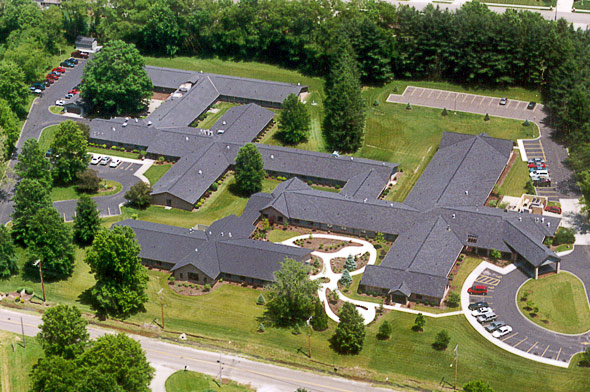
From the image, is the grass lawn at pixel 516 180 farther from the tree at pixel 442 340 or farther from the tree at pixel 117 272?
the tree at pixel 117 272

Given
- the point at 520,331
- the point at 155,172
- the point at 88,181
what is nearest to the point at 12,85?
the point at 88,181

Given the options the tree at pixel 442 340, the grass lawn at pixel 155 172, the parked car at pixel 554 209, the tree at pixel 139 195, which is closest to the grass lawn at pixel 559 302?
the tree at pixel 442 340

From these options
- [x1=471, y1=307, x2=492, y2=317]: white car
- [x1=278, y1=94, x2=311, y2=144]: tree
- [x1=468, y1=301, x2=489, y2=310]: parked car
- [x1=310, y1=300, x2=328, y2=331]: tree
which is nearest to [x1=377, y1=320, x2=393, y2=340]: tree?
[x1=310, y1=300, x2=328, y2=331]: tree

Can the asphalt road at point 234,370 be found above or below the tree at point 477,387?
below

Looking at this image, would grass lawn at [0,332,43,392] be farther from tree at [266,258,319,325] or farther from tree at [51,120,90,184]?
tree at [51,120,90,184]

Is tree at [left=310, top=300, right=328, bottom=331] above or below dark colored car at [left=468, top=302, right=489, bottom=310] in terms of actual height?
above

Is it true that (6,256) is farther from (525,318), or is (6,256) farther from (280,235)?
(525,318)

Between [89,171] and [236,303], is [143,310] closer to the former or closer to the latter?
[236,303]
